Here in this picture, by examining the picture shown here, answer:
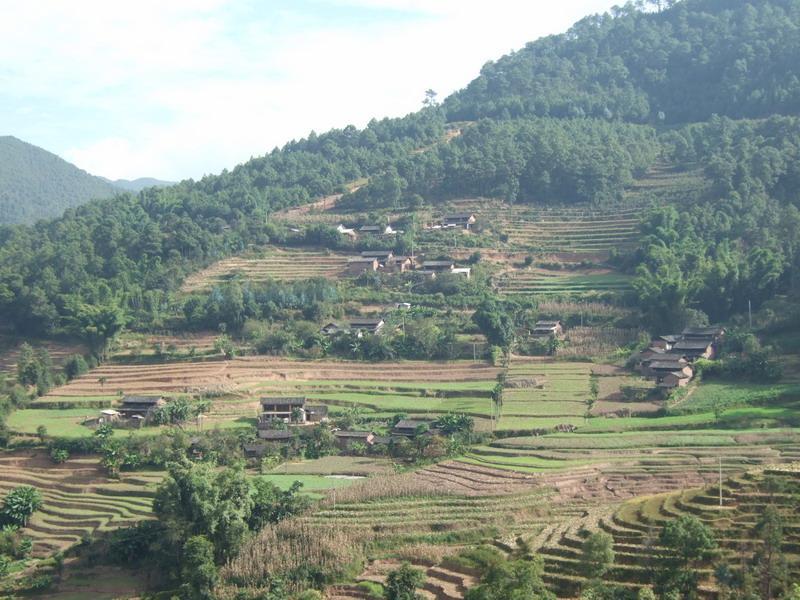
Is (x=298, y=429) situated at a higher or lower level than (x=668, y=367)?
lower

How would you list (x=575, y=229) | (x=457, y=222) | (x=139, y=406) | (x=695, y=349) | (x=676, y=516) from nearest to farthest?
(x=676, y=516), (x=139, y=406), (x=695, y=349), (x=575, y=229), (x=457, y=222)

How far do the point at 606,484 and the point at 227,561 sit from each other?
34.1 ft

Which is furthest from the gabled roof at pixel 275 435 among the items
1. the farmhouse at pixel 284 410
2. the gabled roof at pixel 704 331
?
the gabled roof at pixel 704 331

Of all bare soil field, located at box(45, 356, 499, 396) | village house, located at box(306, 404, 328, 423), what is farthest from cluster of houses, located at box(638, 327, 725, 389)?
village house, located at box(306, 404, 328, 423)

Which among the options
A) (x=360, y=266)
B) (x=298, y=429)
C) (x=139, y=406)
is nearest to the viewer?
(x=298, y=429)

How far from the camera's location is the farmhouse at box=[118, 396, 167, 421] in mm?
38750

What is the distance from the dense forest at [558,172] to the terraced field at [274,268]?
853 mm

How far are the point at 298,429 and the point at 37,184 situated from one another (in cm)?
9450

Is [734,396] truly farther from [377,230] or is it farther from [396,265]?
[377,230]

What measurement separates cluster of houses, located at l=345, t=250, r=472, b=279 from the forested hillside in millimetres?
25890

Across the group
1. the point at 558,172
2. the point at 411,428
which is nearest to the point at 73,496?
the point at 411,428

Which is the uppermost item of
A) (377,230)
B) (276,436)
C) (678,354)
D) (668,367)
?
(377,230)

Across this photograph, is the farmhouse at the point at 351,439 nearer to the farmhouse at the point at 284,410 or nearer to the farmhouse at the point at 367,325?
the farmhouse at the point at 284,410

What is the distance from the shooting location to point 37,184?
395 ft
